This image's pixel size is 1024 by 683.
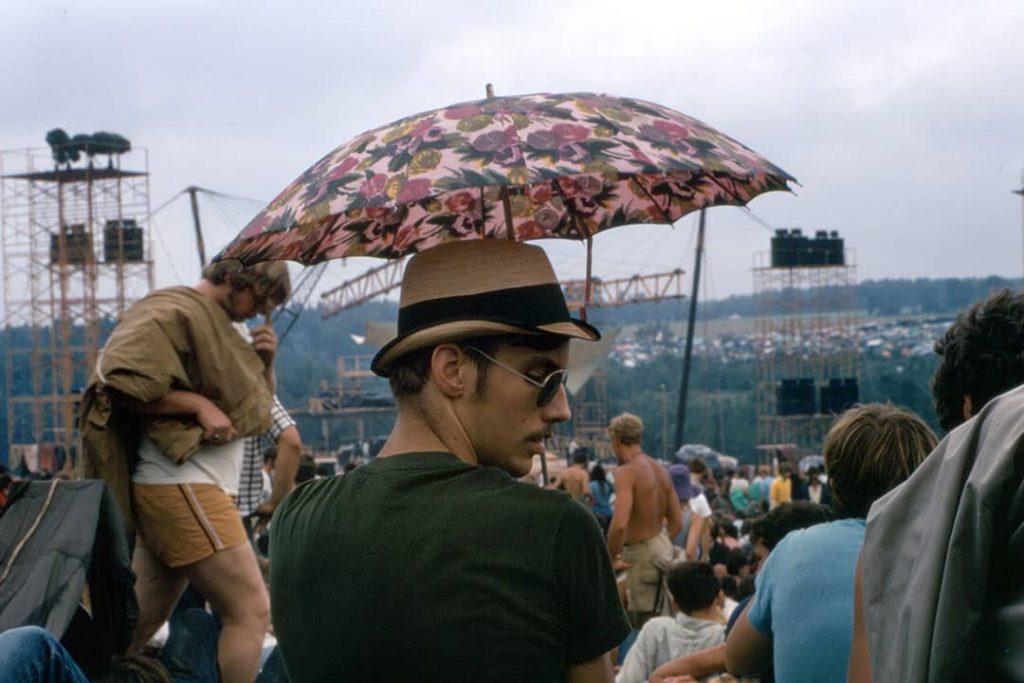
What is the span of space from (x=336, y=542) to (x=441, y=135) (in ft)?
2.92

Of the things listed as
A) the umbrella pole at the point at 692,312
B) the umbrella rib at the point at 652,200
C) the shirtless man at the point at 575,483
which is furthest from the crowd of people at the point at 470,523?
the umbrella pole at the point at 692,312

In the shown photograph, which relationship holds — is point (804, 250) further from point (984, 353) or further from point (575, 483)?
point (984, 353)

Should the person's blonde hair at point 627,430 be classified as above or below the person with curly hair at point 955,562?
below

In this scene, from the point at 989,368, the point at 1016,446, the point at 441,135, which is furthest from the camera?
the point at 441,135

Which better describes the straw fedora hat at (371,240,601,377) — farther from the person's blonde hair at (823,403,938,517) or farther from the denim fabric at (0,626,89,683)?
the person's blonde hair at (823,403,938,517)

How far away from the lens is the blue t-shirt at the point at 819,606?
350 cm

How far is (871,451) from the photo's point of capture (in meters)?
3.41

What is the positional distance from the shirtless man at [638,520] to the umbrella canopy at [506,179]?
5781mm

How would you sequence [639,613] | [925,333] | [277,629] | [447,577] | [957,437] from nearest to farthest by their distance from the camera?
[957,437]
[447,577]
[277,629]
[639,613]
[925,333]

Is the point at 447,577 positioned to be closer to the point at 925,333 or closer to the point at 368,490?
the point at 368,490

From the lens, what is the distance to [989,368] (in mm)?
2582

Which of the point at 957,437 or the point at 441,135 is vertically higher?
the point at 441,135

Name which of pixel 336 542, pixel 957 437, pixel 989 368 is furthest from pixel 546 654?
pixel 989 368

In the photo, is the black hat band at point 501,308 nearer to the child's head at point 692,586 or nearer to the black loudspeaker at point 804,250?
the child's head at point 692,586
